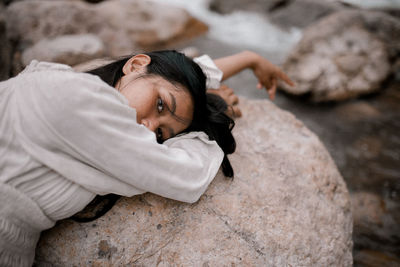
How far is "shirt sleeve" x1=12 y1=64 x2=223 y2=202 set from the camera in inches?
37.7

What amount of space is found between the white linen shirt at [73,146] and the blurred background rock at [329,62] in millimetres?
1853

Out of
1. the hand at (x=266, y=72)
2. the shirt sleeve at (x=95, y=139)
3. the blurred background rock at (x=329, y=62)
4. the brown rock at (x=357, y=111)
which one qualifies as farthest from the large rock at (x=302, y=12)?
the shirt sleeve at (x=95, y=139)

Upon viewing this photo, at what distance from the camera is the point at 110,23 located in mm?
4352

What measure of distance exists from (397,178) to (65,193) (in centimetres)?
294

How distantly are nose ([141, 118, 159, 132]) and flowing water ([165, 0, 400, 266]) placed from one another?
6.03ft

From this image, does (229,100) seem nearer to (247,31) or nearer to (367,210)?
(367,210)

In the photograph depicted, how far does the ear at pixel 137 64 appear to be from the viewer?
1.48 metres

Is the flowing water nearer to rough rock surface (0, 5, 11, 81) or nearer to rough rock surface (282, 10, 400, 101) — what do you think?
rough rock surface (282, 10, 400, 101)

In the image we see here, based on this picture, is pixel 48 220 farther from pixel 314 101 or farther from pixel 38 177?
pixel 314 101

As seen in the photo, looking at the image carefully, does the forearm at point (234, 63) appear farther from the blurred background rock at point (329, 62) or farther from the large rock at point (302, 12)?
the large rock at point (302, 12)

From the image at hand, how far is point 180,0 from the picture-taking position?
24.6 feet

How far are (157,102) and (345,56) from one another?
3147 mm

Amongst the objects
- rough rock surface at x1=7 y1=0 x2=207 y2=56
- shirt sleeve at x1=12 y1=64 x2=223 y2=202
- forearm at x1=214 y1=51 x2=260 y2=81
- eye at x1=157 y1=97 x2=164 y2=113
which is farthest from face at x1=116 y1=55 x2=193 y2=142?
rough rock surface at x1=7 y1=0 x2=207 y2=56

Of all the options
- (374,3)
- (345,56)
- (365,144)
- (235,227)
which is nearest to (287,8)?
(374,3)
